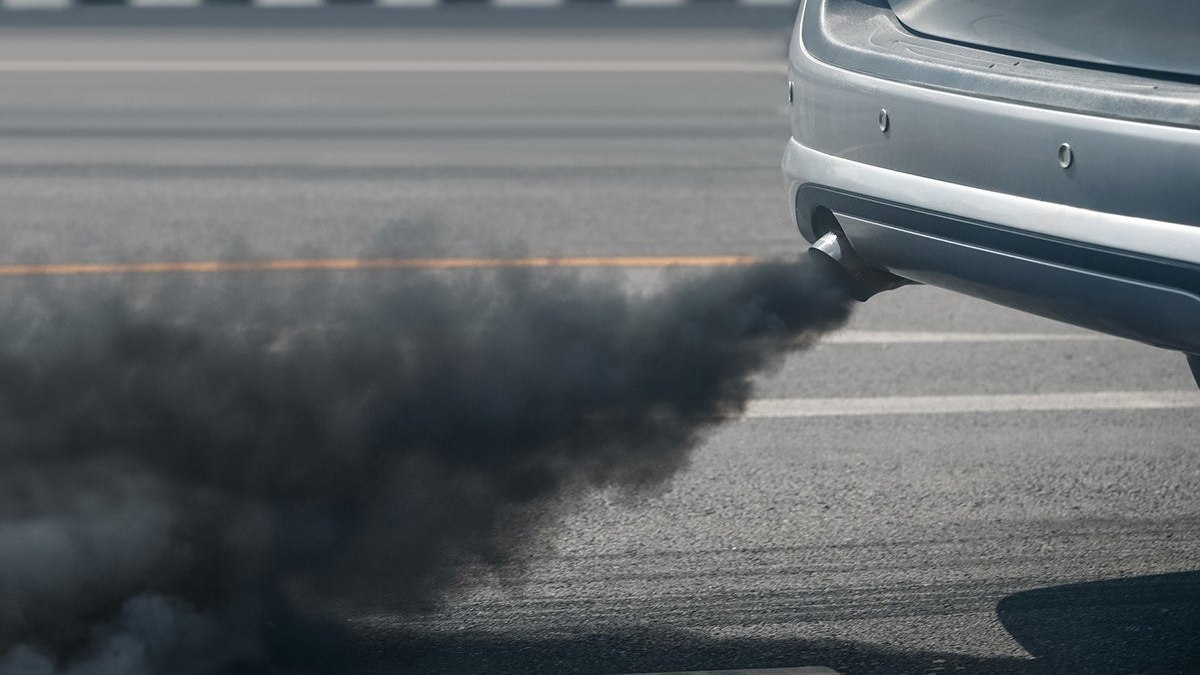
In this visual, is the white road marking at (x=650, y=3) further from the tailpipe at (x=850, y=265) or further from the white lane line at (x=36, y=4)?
the tailpipe at (x=850, y=265)

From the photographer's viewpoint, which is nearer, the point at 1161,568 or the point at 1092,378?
the point at 1161,568

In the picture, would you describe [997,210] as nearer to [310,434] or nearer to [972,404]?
[310,434]

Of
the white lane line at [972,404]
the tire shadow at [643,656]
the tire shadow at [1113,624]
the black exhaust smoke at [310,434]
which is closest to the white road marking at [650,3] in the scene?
the white lane line at [972,404]

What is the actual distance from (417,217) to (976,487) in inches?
173

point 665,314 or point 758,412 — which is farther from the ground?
point 665,314

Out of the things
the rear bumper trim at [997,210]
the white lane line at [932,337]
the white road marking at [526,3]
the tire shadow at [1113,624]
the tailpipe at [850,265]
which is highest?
the rear bumper trim at [997,210]

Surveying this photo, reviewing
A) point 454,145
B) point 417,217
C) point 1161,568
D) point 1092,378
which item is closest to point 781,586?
point 1161,568

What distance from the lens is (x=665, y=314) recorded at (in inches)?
142

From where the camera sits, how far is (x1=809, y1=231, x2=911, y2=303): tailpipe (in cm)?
342

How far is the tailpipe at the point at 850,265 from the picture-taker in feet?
11.2

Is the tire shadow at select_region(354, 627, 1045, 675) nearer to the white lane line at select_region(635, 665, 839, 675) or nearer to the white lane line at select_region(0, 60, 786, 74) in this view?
the white lane line at select_region(635, 665, 839, 675)

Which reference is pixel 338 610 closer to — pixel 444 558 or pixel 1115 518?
pixel 444 558

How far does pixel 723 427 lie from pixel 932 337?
1.47 m

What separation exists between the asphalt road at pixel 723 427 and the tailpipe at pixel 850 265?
0.74 m
